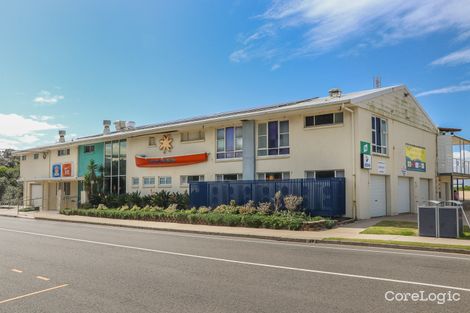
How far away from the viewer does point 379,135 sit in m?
23.3

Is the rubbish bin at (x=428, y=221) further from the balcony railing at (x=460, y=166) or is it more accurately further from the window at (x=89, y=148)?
the window at (x=89, y=148)

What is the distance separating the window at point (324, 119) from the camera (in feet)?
70.9

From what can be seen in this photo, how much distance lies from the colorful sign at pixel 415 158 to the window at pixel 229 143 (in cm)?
1044

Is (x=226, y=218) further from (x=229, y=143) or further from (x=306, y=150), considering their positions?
(x=229, y=143)

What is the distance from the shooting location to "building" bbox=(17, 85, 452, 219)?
69.6 ft

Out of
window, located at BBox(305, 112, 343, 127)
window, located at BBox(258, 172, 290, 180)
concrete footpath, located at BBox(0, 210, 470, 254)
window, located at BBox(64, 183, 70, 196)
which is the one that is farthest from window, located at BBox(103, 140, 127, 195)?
window, located at BBox(305, 112, 343, 127)

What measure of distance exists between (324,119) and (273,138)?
3.27 metres

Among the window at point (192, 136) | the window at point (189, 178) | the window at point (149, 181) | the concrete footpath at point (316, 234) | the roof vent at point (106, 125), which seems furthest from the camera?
the roof vent at point (106, 125)

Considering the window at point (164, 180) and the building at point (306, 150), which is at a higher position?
the building at point (306, 150)

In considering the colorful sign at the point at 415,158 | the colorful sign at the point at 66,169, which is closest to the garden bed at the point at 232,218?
the colorful sign at the point at 415,158

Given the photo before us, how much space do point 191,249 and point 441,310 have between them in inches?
300

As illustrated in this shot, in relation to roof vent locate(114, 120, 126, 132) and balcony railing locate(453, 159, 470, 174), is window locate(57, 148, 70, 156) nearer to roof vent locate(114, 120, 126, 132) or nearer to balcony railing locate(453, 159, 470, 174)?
roof vent locate(114, 120, 126, 132)

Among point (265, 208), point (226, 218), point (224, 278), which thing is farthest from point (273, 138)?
point (224, 278)

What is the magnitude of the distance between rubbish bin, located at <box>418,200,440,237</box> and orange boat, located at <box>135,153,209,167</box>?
49.6 ft
